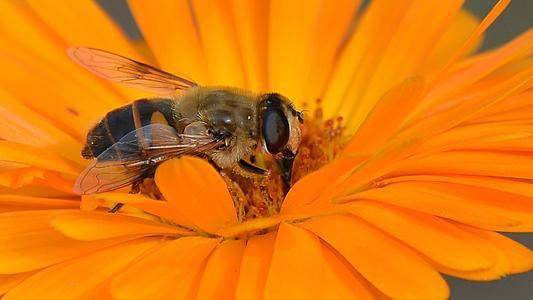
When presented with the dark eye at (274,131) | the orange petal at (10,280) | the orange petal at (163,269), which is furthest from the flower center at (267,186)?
the orange petal at (10,280)

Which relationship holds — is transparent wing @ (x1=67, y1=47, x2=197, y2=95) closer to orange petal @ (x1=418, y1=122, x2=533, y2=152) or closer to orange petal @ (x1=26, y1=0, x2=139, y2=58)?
orange petal @ (x1=26, y1=0, x2=139, y2=58)

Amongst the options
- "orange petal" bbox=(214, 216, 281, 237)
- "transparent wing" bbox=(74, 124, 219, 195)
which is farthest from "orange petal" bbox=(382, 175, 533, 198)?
"transparent wing" bbox=(74, 124, 219, 195)

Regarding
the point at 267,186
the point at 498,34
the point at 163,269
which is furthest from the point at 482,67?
the point at 498,34

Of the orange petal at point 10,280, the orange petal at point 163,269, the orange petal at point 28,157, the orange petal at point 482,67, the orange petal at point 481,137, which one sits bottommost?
the orange petal at point 10,280

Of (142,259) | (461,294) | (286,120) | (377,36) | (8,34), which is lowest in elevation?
(142,259)

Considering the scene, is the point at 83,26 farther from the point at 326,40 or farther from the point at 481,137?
the point at 481,137

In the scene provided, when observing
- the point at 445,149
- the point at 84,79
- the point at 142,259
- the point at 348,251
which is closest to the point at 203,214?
the point at 142,259

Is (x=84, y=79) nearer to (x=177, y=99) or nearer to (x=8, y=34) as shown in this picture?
(x=8, y=34)

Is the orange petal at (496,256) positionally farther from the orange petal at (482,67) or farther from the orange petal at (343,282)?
the orange petal at (482,67)

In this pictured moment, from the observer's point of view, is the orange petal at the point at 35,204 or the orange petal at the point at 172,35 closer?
the orange petal at the point at 35,204
